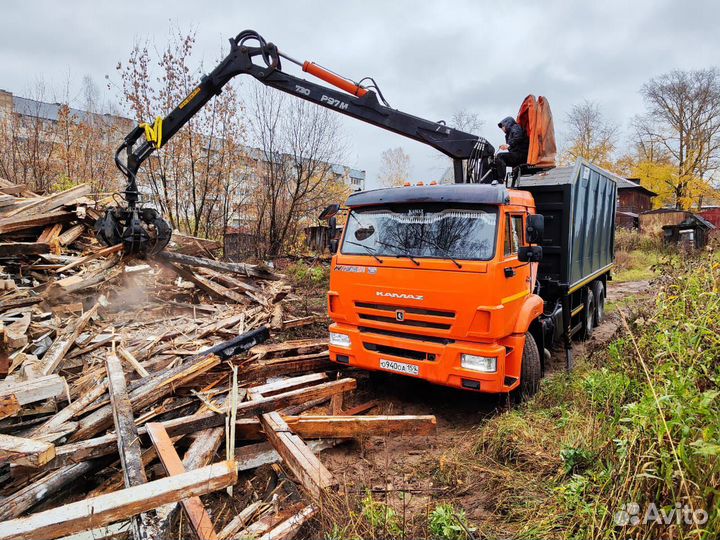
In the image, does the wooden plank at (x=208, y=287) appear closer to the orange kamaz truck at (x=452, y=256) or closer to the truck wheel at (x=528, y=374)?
the orange kamaz truck at (x=452, y=256)

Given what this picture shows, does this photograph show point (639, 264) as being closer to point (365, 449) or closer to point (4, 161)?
point (365, 449)

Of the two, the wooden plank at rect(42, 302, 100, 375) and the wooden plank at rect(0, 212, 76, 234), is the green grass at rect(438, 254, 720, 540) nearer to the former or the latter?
the wooden plank at rect(42, 302, 100, 375)

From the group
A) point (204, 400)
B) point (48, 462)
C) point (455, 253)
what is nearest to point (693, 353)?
point (455, 253)

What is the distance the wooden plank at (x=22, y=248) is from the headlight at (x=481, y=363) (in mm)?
7858

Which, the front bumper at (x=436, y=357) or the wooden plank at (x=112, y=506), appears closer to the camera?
the wooden plank at (x=112, y=506)

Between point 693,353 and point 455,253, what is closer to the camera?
point 693,353

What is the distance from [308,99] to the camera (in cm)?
755

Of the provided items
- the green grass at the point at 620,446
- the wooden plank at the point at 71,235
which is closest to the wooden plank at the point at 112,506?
the green grass at the point at 620,446

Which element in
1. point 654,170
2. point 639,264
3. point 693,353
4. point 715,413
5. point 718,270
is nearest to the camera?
point 715,413

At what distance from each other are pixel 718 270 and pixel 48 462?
611cm

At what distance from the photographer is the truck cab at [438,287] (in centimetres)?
459

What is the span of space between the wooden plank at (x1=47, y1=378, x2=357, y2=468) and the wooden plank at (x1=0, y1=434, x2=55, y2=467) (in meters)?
0.24

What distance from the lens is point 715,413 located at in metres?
2.42

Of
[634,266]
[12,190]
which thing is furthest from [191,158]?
[634,266]
